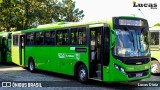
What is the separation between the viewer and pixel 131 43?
39.9 feet

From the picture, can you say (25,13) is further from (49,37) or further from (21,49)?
(49,37)

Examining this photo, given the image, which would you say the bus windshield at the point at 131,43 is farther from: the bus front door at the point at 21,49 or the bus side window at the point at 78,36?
the bus front door at the point at 21,49

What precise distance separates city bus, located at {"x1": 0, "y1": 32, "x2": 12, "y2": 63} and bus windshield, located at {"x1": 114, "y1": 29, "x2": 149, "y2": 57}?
13641 mm

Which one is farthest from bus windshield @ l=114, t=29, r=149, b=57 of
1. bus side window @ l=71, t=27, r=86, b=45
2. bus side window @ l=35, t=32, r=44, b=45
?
bus side window @ l=35, t=32, r=44, b=45

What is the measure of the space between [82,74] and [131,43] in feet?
9.19

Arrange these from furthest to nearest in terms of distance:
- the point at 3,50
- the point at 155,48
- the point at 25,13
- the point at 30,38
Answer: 1. the point at 25,13
2. the point at 3,50
3. the point at 30,38
4. the point at 155,48

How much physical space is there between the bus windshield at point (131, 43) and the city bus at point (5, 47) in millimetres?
13641

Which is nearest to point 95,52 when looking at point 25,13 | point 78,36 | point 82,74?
point 82,74

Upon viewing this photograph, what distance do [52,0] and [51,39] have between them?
2893 centimetres

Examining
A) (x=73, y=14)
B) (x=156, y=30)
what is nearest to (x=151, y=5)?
(x=156, y=30)

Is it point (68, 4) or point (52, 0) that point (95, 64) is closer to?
point (52, 0)

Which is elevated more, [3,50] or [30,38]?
[30,38]

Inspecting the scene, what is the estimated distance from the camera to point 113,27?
12.0 m

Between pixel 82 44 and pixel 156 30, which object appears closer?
pixel 82 44
